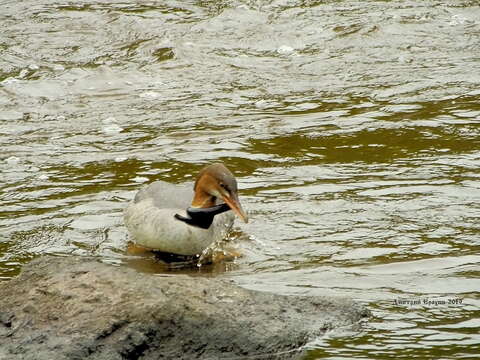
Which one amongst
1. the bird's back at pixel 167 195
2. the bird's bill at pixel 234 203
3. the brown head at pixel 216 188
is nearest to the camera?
the bird's bill at pixel 234 203

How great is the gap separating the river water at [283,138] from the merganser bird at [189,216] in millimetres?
196

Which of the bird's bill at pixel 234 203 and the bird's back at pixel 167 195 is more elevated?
the bird's bill at pixel 234 203

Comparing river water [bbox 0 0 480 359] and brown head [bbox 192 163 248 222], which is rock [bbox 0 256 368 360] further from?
brown head [bbox 192 163 248 222]

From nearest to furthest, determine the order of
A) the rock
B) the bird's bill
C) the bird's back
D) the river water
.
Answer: the rock < the river water < the bird's bill < the bird's back

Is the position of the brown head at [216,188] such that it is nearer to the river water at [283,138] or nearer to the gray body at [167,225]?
the gray body at [167,225]

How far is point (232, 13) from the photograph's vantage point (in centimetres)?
1469

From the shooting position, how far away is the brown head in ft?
25.8

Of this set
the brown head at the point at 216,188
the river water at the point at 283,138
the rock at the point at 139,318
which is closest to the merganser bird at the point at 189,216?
the brown head at the point at 216,188

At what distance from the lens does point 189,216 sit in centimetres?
808

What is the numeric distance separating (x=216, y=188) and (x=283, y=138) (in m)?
2.77

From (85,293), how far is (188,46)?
803cm

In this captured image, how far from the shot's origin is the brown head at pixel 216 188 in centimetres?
787

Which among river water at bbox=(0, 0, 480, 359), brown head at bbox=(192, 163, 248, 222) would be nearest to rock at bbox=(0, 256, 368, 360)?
river water at bbox=(0, 0, 480, 359)

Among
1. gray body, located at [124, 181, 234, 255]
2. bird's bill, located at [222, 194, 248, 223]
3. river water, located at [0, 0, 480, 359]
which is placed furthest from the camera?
gray body, located at [124, 181, 234, 255]
